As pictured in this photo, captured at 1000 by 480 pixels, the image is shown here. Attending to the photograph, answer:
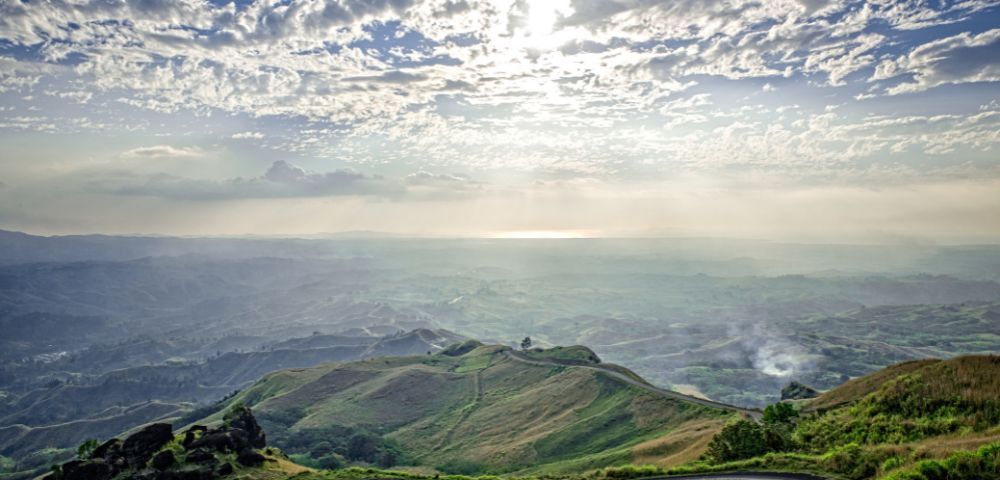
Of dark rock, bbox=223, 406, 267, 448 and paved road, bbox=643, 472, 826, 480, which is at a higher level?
paved road, bbox=643, 472, 826, 480

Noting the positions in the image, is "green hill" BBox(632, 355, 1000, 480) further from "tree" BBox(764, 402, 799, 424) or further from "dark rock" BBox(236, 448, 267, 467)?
"dark rock" BBox(236, 448, 267, 467)

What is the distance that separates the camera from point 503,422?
13388 cm

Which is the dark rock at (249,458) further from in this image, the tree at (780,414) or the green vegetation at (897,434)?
the tree at (780,414)

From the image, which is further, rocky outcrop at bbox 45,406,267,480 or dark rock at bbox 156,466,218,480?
rocky outcrop at bbox 45,406,267,480

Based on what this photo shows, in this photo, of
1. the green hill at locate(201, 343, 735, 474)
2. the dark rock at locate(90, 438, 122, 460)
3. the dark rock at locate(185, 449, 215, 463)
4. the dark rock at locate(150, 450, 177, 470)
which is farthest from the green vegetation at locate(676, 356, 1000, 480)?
the dark rock at locate(90, 438, 122, 460)

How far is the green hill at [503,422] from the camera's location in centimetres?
9031

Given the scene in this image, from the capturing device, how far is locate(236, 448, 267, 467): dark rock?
2569 inches

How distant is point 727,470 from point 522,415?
96.5 m

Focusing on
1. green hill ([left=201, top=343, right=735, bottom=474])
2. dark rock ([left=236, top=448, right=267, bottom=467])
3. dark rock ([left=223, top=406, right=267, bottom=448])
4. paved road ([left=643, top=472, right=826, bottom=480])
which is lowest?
green hill ([left=201, top=343, right=735, bottom=474])

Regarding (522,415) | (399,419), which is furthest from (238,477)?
(399,419)

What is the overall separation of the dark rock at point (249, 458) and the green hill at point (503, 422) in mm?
40889

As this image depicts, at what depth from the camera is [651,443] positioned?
8050 cm

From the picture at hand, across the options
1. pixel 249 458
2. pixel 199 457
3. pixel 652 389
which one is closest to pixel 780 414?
pixel 249 458

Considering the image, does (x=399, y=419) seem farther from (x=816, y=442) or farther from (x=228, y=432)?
(x=816, y=442)
